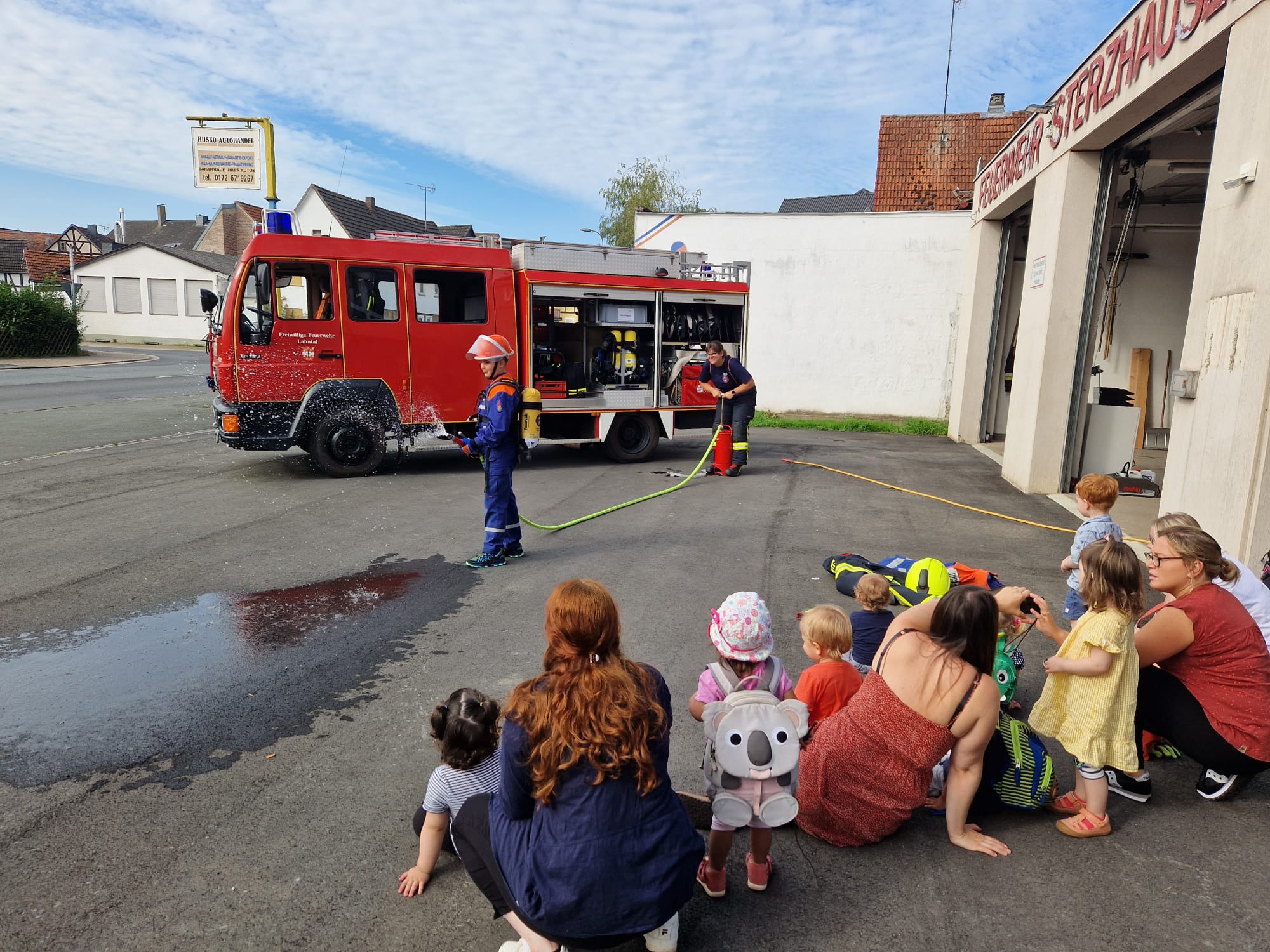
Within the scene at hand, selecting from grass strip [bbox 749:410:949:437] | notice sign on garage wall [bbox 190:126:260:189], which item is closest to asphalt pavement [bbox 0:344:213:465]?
notice sign on garage wall [bbox 190:126:260:189]

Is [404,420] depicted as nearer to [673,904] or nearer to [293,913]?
[293,913]

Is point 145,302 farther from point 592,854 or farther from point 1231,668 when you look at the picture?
point 1231,668

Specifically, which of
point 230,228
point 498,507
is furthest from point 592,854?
point 230,228

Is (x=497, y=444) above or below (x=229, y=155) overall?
below

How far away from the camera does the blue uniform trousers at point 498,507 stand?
680cm

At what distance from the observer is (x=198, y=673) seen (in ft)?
15.1

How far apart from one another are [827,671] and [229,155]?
1841 cm

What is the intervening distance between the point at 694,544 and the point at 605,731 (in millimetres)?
5427

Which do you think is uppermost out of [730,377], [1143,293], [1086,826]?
[1143,293]

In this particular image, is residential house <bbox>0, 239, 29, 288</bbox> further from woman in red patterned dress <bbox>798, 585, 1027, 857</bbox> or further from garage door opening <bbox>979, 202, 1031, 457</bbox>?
woman in red patterned dress <bbox>798, 585, 1027, 857</bbox>

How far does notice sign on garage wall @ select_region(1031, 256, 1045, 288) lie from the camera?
10367 mm

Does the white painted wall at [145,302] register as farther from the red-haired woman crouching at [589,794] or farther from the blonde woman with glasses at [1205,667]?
the blonde woman with glasses at [1205,667]

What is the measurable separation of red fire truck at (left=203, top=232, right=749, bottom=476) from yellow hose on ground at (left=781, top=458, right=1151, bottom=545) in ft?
6.38

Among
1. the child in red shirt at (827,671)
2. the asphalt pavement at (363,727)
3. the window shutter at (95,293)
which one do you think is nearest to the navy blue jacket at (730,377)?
the asphalt pavement at (363,727)
